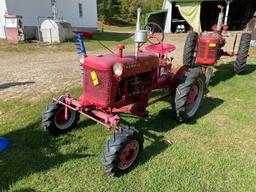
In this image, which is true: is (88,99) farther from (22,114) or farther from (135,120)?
(22,114)

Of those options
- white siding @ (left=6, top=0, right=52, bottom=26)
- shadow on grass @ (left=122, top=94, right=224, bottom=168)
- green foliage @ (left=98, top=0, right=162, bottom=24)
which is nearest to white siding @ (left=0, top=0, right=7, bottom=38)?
white siding @ (left=6, top=0, right=52, bottom=26)

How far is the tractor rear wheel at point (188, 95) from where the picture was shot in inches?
156

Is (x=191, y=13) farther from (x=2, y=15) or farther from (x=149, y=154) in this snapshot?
(x=149, y=154)

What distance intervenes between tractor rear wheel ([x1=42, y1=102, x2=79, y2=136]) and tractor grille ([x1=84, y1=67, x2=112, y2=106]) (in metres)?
0.60

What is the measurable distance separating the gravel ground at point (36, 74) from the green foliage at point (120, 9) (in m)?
27.0

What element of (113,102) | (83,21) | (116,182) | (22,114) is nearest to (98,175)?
(116,182)

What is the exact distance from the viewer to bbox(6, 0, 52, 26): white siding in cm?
1467

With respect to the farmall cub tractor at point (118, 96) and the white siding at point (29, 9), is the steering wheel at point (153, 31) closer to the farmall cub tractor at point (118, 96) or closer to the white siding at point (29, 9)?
the farmall cub tractor at point (118, 96)

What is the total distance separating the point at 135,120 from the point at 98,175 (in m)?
1.48

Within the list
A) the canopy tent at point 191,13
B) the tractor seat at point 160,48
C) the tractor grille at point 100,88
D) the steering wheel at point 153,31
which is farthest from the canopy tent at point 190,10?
the tractor grille at point 100,88

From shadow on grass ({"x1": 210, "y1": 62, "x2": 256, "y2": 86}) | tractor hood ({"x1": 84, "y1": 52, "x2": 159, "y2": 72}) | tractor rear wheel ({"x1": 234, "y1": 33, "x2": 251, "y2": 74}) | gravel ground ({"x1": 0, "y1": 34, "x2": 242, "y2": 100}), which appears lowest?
gravel ground ({"x1": 0, "y1": 34, "x2": 242, "y2": 100})

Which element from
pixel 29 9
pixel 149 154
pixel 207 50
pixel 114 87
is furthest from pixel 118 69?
pixel 29 9

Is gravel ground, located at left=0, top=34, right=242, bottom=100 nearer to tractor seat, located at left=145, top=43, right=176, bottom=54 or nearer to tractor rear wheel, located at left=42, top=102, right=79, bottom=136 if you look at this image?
tractor rear wheel, located at left=42, top=102, right=79, bottom=136

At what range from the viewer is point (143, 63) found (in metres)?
3.41
